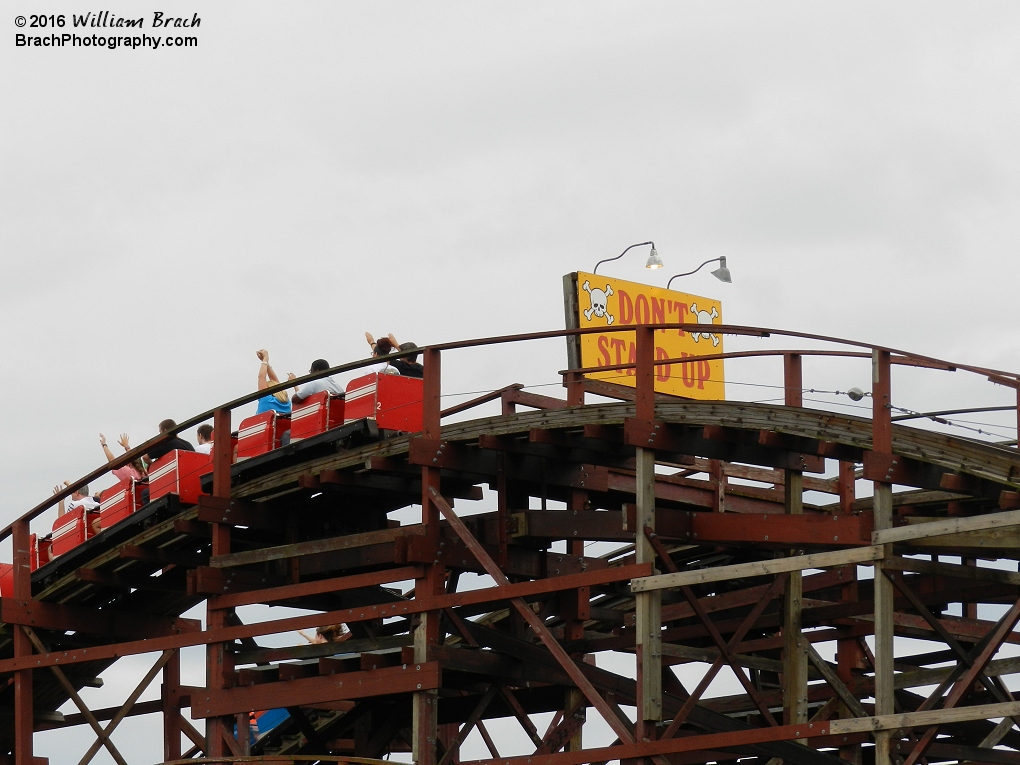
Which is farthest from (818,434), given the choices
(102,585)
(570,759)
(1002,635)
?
(102,585)

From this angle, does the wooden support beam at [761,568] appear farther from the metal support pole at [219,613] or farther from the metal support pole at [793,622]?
the metal support pole at [219,613]

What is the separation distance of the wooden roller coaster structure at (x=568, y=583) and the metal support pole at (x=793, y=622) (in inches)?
1.5

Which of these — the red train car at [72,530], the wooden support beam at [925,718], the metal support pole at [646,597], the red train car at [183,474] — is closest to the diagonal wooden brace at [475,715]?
→ the metal support pole at [646,597]

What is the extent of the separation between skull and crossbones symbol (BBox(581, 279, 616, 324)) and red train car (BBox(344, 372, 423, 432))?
525 cm

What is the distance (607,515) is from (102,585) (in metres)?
8.26

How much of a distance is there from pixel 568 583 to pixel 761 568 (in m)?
2.48

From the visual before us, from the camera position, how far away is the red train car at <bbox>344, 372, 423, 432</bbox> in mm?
25156

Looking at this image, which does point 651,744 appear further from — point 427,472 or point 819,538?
point 427,472

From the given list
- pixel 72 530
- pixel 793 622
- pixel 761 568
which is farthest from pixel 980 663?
pixel 72 530

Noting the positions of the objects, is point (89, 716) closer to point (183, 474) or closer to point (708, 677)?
point (183, 474)

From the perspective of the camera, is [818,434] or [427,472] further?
[427,472]

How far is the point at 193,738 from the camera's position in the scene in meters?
31.0

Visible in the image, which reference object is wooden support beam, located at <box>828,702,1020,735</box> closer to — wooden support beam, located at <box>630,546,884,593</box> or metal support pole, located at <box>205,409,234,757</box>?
wooden support beam, located at <box>630,546,884,593</box>

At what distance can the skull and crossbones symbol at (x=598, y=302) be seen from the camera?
3002 centimetres
